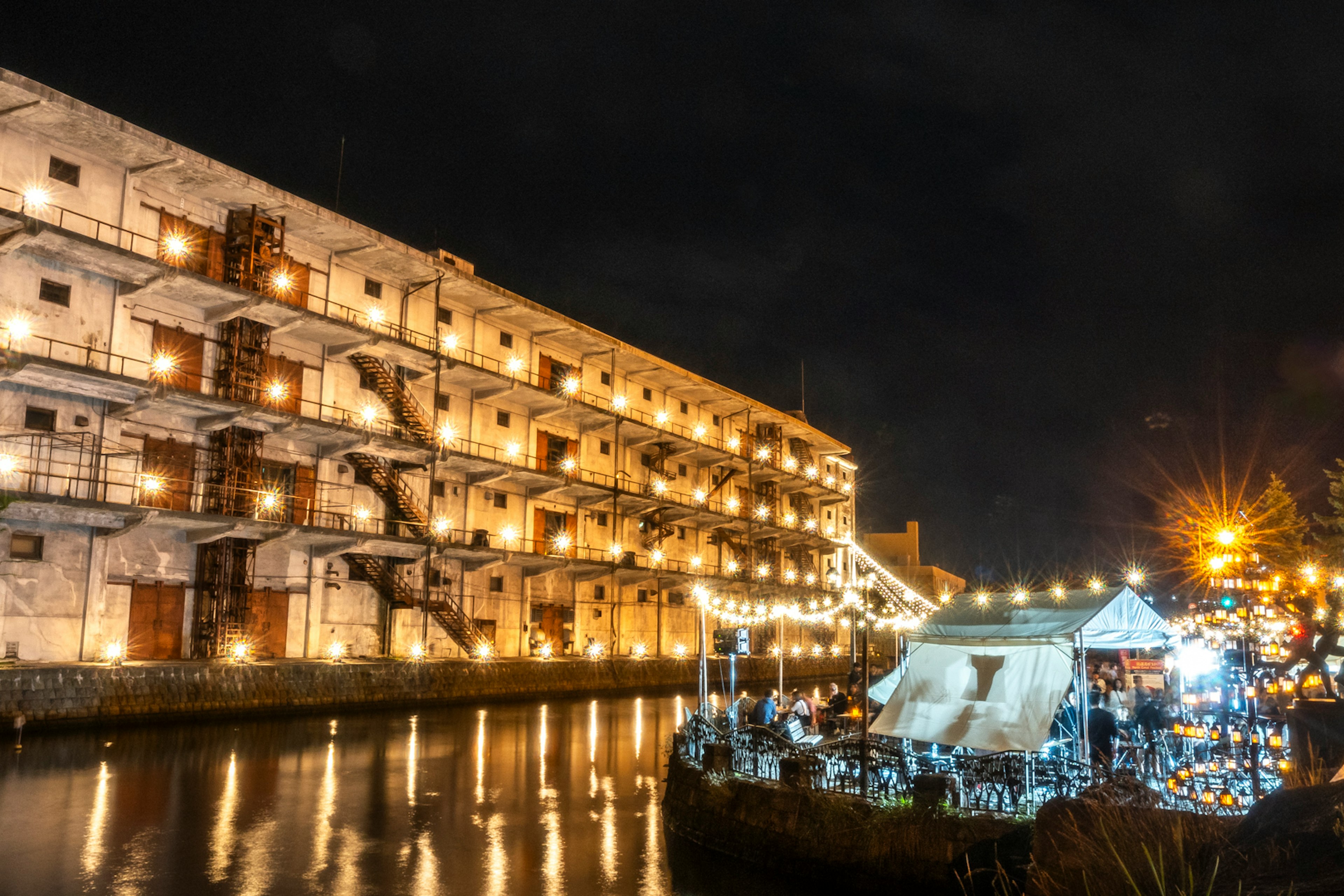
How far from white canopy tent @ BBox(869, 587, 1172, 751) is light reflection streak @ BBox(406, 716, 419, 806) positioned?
6742 mm

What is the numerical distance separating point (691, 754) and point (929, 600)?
4003 cm

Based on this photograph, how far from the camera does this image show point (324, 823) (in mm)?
12102

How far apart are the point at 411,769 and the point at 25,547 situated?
13.8m

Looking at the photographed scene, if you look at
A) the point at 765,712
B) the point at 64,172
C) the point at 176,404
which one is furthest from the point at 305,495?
the point at 765,712

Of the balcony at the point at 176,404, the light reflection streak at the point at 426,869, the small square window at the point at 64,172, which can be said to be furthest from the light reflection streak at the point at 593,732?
the small square window at the point at 64,172

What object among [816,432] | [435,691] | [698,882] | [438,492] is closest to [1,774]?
[698,882]

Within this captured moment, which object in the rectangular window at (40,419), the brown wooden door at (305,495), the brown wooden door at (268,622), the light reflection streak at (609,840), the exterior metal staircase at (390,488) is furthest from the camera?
the exterior metal staircase at (390,488)

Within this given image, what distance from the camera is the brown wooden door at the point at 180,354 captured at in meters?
27.0

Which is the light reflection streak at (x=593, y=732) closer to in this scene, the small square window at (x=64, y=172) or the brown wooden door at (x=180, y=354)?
the brown wooden door at (x=180, y=354)

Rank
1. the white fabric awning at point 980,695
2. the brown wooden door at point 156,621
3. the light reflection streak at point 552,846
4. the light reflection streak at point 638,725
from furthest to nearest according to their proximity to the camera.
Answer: the brown wooden door at point 156,621
the light reflection streak at point 638,725
the white fabric awning at point 980,695
the light reflection streak at point 552,846

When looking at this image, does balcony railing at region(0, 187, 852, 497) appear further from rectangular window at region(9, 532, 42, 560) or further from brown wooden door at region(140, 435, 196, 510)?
rectangular window at region(9, 532, 42, 560)

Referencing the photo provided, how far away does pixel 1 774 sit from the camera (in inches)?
583

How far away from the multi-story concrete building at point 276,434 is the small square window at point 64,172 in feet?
0.17

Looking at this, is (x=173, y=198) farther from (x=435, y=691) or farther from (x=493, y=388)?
(x=435, y=691)
